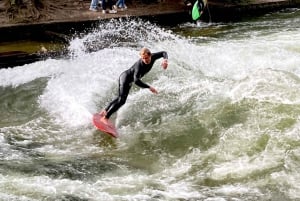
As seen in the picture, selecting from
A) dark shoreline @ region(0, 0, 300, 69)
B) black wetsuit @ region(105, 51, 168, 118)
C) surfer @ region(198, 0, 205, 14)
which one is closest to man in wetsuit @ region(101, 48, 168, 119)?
black wetsuit @ region(105, 51, 168, 118)

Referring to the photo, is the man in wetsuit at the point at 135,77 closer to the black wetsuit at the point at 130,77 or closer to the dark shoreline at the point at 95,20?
the black wetsuit at the point at 130,77

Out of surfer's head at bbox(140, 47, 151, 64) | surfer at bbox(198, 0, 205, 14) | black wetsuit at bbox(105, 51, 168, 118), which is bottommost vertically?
black wetsuit at bbox(105, 51, 168, 118)

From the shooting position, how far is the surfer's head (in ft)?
31.0

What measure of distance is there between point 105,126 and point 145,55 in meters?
1.65

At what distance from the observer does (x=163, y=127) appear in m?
9.79

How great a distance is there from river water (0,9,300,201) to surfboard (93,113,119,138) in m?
0.16

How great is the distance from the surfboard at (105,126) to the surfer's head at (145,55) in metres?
1.48

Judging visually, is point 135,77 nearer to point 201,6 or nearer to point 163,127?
point 163,127

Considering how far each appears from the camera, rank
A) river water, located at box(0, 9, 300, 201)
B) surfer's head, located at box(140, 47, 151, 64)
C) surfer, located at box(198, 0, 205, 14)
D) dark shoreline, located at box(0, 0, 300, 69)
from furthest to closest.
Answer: surfer, located at box(198, 0, 205, 14)
dark shoreline, located at box(0, 0, 300, 69)
surfer's head, located at box(140, 47, 151, 64)
river water, located at box(0, 9, 300, 201)

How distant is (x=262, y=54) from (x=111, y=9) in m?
7.62

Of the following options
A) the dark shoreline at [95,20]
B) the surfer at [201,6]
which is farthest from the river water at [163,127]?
the surfer at [201,6]

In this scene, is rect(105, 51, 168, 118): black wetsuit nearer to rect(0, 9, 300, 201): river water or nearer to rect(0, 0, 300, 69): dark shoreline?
rect(0, 9, 300, 201): river water


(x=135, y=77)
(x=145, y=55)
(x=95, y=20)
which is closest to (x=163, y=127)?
(x=135, y=77)

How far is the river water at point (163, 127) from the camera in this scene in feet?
24.5
